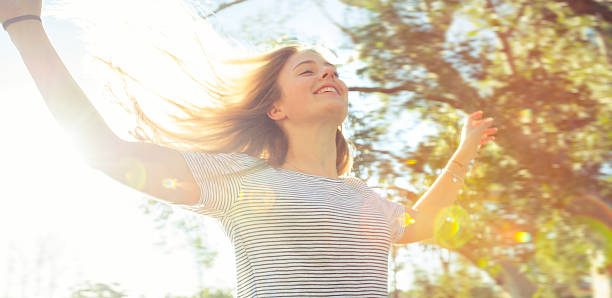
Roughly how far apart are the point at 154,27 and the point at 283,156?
101 cm

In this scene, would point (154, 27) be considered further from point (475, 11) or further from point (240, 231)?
point (475, 11)

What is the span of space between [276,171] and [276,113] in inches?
17.3

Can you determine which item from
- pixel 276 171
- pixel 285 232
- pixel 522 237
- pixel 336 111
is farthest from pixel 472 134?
pixel 522 237

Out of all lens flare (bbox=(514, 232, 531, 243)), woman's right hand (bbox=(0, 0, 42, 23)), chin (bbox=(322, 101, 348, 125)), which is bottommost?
lens flare (bbox=(514, 232, 531, 243))

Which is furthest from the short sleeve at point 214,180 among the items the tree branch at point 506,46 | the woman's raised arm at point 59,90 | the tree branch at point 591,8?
the tree branch at point 591,8

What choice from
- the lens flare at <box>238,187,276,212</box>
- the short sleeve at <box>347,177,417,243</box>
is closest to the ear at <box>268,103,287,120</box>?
the short sleeve at <box>347,177,417,243</box>

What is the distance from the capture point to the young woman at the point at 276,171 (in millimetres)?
1681

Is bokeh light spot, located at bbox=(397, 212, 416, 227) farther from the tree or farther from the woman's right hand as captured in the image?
the tree

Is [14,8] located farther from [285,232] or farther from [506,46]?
[506,46]

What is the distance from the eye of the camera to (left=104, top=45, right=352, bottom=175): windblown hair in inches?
99.3

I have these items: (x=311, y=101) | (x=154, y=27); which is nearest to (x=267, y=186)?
(x=311, y=101)

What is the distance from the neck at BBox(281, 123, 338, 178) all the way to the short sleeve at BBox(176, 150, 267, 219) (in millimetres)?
339

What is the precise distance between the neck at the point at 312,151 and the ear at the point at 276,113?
3.2 inches

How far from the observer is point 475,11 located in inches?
194
